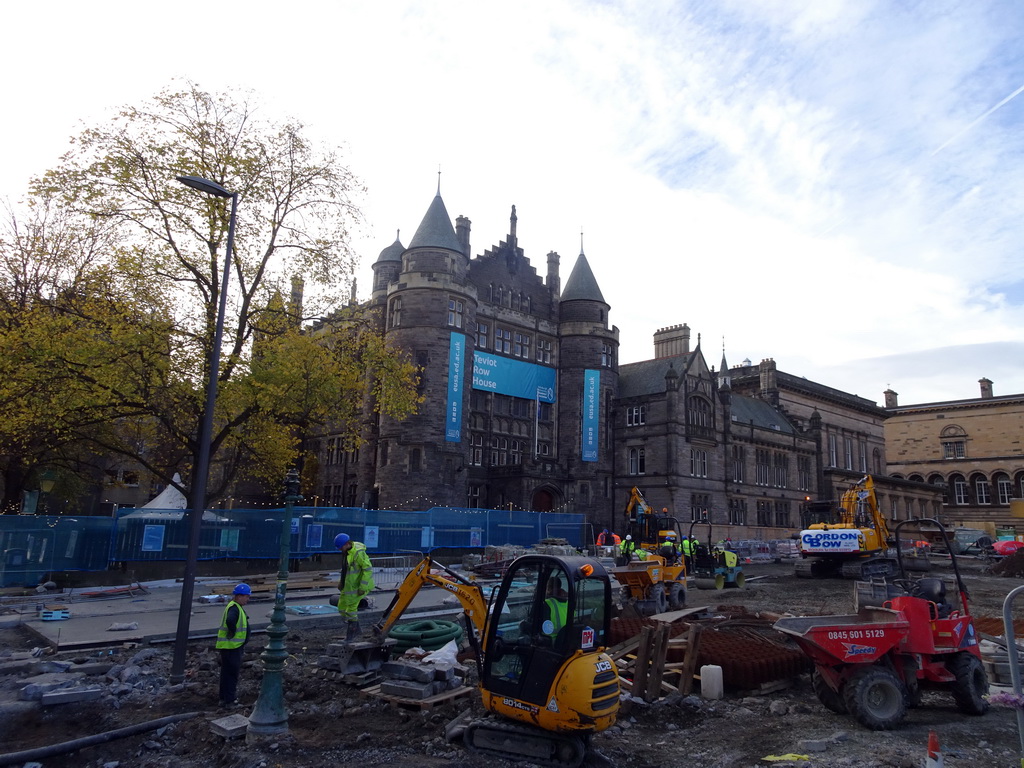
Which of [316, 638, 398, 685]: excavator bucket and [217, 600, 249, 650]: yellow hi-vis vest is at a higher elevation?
[217, 600, 249, 650]: yellow hi-vis vest

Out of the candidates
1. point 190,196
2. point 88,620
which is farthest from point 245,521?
point 190,196

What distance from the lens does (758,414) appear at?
56.3 metres

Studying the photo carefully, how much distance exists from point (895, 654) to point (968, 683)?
109 centimetres

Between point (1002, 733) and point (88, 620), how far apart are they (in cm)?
1587

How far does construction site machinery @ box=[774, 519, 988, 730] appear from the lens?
8.47 m

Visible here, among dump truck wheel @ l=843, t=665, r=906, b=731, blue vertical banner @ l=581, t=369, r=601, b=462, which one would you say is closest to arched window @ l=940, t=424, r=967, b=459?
blue vertical banner @ l=581, t=369, r=601, b=462

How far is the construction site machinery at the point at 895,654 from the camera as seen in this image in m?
8.47

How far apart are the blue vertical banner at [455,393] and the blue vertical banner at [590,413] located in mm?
9642

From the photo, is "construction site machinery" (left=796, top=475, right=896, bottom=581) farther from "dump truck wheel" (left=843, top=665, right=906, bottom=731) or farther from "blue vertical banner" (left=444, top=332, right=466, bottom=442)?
"dump truck wheel" (left=843, top=665, right=906, bottom=731)

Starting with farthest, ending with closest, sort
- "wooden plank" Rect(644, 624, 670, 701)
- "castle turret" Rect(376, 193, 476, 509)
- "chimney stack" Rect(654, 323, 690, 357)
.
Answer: "chimney stack" Rect(654, 323, 690, 357) → "castle turret" Rect(376, 193, 476, 509) → "wooden plank" Rect(644, 624, 670, 701)

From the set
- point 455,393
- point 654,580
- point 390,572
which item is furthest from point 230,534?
point 455,393

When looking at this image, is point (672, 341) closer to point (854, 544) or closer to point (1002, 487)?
point (854, 544)

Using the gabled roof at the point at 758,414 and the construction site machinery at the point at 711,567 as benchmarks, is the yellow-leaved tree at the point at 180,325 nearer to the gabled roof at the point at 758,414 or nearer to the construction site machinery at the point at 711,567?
the construction site machinery at the point at 711,567

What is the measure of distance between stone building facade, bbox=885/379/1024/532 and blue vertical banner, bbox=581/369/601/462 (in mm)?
46309
